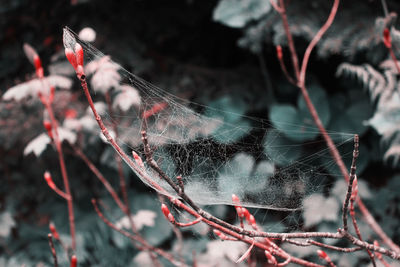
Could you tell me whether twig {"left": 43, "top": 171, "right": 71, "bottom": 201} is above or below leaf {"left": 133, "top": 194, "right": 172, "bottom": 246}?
above

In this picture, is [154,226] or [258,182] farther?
[154,226]

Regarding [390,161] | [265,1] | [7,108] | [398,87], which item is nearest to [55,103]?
[7,108]

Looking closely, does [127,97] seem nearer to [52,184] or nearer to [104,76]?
[104,76]

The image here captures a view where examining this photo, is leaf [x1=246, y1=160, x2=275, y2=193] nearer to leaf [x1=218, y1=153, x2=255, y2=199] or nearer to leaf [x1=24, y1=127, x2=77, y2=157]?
leaf [x1=218, y1=153, x2=255, y2=199]

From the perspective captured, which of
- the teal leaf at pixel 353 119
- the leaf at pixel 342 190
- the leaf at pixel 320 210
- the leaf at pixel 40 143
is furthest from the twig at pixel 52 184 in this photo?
the teal leaf at pixel 353 119

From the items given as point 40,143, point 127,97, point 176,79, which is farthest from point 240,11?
point 40,143

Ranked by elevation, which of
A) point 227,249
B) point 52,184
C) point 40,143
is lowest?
point 227,249

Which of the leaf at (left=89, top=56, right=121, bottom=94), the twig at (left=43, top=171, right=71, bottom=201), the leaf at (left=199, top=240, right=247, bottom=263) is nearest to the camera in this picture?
the twig at (left=43, top=171, right=71, bottom=201)

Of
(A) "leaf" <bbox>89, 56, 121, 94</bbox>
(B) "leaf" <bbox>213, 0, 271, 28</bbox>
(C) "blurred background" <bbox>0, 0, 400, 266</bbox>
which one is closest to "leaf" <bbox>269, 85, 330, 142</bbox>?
(C) "blurred background" <bbox>0, 0, 400, 266</bbox>
